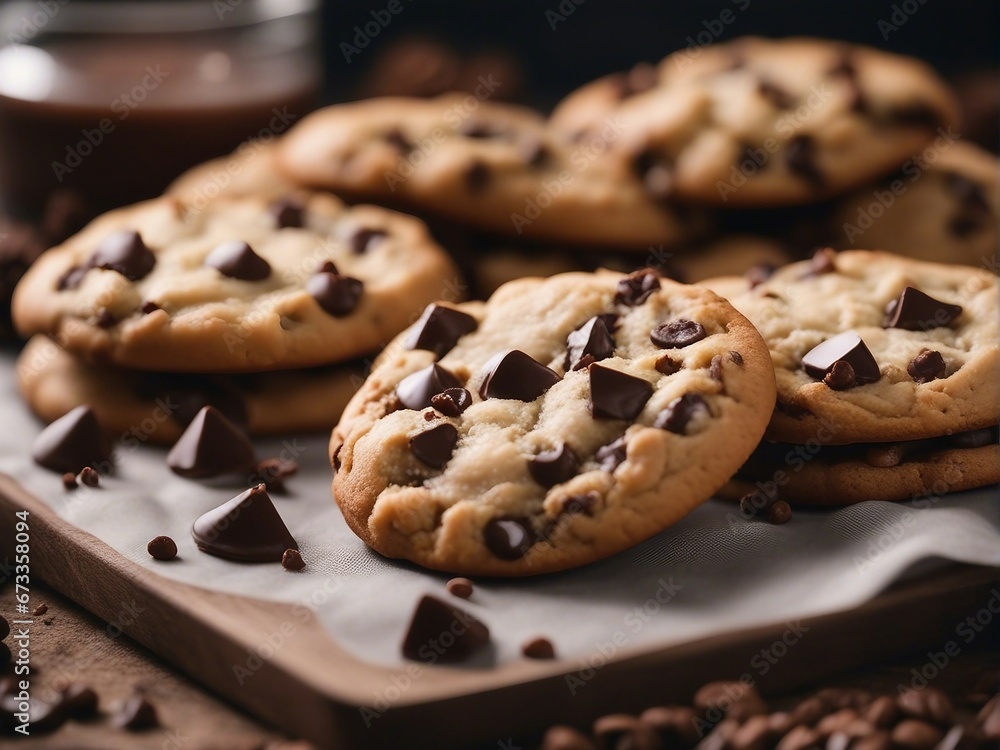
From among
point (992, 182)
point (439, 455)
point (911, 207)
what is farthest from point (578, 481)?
point (992, 182)

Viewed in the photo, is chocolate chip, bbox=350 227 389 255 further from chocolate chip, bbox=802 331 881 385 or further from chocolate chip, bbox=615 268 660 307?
chocolate chip, bbox=802 331 881 385

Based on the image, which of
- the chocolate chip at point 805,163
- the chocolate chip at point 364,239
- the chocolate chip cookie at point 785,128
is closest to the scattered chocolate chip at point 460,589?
the chocolate chip at point 364,239

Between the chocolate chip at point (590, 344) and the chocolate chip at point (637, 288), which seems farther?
the chocolate chip at point (637, 288)

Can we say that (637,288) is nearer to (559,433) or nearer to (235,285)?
(559,433)

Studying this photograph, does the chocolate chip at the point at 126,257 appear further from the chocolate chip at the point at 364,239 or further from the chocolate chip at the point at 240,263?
the chocolate chip at the point at 364,239

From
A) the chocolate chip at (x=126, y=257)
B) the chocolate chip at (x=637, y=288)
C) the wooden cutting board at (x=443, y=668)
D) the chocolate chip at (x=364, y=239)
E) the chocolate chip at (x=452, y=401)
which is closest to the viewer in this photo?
the wooden cutting board at (x=443, y=668)

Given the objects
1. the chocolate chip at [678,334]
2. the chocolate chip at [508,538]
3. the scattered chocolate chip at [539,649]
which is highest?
the chocolate chip at [678,334]

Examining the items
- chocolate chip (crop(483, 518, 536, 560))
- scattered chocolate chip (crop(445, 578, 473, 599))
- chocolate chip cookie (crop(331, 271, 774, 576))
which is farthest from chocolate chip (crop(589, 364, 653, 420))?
scattered chocolate chip (crop(445, 578, 473, 599))

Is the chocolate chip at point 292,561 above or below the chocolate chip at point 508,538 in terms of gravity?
below
